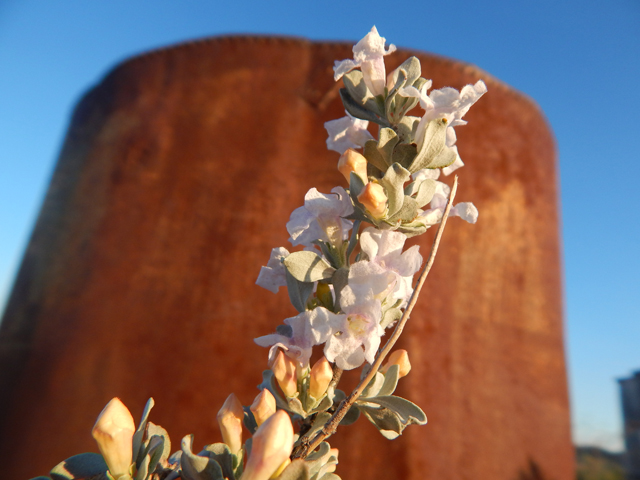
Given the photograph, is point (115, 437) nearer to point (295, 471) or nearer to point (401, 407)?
point (295, 471)

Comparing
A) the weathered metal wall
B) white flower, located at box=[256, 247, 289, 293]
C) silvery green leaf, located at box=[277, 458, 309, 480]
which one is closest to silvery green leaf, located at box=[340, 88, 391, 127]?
white flower, located at box=[256, 247, 289, 293]

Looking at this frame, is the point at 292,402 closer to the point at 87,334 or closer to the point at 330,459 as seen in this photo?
the point at 330,459

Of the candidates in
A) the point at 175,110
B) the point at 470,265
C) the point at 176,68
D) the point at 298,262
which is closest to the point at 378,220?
the point at 298,262

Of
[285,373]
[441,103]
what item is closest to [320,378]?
[285,373]

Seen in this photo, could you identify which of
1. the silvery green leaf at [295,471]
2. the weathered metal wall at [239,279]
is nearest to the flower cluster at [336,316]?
the silvery green leaf at [295,471]

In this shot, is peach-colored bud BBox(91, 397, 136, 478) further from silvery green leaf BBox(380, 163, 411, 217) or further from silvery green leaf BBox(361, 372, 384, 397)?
silvery green leaf BBox(380, 163, 411, 217)
